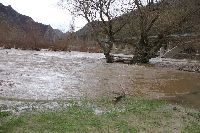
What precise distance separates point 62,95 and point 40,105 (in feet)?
3.10

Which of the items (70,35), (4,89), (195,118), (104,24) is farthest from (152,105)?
(70,35)

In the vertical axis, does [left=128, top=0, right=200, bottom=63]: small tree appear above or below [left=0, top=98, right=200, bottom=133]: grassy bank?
above

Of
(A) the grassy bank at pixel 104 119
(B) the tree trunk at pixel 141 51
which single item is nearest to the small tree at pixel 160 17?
(B) the tree trunk at pixel 141 51

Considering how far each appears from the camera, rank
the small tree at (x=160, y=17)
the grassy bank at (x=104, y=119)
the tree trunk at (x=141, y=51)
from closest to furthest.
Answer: the grassy bank at (x=104, y=119)
the small tree at (x=160, y=17)
the tree trunk at (x=141, y=51)

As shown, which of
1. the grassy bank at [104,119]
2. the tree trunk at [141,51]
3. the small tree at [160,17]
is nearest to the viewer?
the grassy bank at [104,119]

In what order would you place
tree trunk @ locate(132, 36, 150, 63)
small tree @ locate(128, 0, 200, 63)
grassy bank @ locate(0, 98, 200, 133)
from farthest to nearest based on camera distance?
1. tree trunk @ locate(132, 36, 150, 63)
2. small tree @ locate(128, 0, 200, 63)
3. grassy bank @ locate(0, 98, 200, 133)

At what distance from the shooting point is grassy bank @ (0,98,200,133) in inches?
135

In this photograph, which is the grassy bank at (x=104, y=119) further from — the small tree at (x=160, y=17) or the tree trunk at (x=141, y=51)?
the tree trunk at (x=141, y=51)

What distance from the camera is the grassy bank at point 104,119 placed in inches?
135

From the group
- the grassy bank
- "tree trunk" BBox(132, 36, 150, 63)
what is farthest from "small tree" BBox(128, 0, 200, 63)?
the grassy bank

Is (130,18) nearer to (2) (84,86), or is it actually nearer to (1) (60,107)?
(2) (84,86)

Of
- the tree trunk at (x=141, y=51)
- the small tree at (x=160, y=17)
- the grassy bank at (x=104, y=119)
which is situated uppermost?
the small tree at (x=160, y=17)

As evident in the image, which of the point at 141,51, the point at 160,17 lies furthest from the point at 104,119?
the point at 141,51

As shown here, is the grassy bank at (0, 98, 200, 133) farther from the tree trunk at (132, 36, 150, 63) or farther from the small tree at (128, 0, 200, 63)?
the tree trunk at (132, 36, 150, 63)
